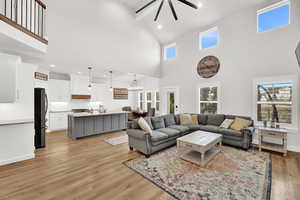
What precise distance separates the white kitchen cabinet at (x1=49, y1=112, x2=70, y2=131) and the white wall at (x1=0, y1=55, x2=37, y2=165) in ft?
9.45

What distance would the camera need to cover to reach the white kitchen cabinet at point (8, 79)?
279 cm

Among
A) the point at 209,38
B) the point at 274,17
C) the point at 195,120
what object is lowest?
the point at 195,120

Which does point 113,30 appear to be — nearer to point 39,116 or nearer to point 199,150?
point 39,116

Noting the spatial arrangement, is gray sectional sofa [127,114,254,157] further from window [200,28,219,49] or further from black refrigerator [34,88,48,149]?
window [200,28,219,49]

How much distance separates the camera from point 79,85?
21.5 feet

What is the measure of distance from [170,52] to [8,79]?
21.5 ft

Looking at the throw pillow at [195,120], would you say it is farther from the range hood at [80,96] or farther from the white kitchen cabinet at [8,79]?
the range hood at [80,96]

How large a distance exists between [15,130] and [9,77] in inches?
49.1

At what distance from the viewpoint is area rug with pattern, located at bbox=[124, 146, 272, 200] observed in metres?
1.91

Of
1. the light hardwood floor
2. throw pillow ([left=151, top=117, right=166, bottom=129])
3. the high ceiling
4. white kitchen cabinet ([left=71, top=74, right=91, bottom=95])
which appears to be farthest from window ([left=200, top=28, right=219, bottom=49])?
white kitchen cabinet ([left=71, top=74, right=91, bottom=95])

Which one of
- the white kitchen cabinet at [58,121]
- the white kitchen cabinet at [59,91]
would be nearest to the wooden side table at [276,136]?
the white kitchen cabinet at [58,121]

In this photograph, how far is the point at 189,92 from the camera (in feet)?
19.6

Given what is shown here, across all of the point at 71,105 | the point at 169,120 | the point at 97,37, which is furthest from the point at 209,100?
the point at 71,105

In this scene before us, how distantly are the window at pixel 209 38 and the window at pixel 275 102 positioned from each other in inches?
96.7
